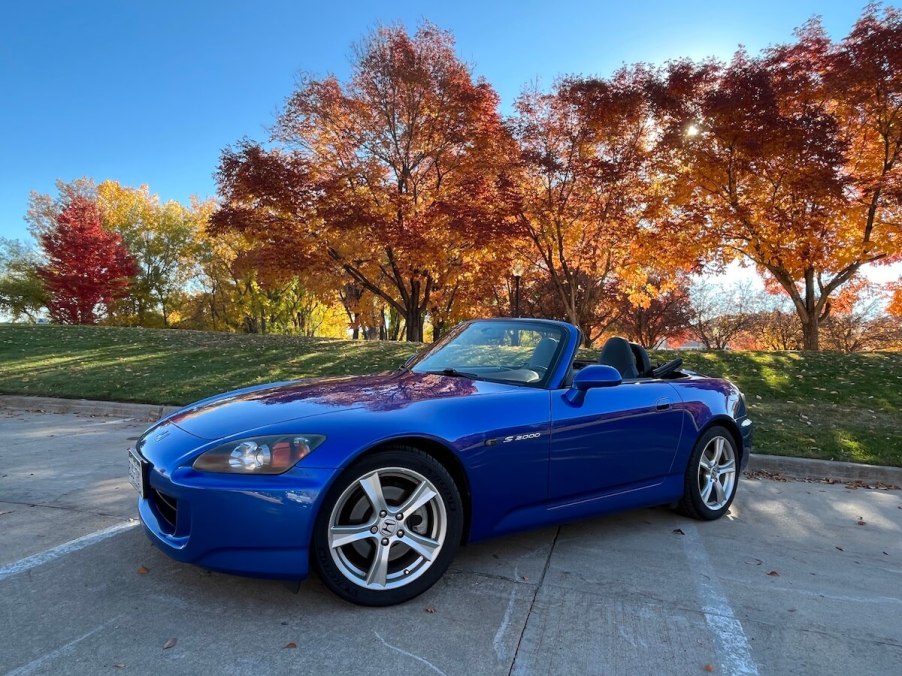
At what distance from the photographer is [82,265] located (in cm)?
2972

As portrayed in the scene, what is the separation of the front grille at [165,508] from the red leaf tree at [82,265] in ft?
106

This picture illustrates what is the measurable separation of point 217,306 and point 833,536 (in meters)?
39.6

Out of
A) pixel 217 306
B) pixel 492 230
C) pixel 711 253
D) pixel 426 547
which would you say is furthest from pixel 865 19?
pixel 217 306

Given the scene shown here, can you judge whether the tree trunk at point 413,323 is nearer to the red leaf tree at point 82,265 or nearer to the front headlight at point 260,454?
the front headlight at point 260,454

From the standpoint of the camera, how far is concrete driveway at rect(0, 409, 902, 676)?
222cm

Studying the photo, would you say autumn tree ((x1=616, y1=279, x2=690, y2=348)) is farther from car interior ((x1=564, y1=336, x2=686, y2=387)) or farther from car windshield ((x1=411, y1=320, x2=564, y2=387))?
car windshield ((x1=411, y1=320, x2=564, y2=387))

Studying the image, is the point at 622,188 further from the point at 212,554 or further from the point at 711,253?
the point at 212,554

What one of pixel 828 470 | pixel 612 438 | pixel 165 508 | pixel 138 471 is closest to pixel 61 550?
pixel 138 471

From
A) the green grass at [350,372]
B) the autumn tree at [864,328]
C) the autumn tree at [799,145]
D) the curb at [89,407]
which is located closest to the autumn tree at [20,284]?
the green grass at [350,372]

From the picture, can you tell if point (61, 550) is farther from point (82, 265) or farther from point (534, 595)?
point (82, 265)

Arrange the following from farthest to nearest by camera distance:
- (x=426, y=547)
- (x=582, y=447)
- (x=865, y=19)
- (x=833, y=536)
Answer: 1. (x=865, y=19)
2. (x=833, y=536)
3. (x=582, y=447)
4. (x=426, y=547)

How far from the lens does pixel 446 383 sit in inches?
131

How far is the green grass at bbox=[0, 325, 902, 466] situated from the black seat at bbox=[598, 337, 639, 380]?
3039 millimetres

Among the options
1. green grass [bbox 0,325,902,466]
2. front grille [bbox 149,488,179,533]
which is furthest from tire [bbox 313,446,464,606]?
green grass [bbox 0,325,902,466]
